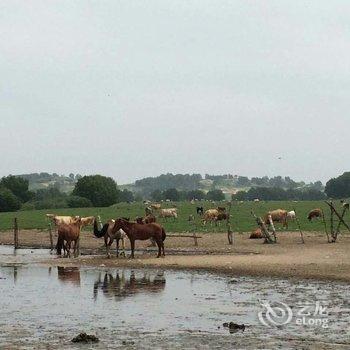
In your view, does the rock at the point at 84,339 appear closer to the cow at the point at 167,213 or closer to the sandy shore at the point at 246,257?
the sandy shore at the point at 246,257

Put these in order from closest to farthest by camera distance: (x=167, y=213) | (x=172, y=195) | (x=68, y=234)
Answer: (x=68, y=234), (x=167, y=213), (x=172, y=195)

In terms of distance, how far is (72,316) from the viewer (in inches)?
706

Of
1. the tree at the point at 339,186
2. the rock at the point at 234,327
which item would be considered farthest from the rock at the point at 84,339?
the tree at the point at 339,186

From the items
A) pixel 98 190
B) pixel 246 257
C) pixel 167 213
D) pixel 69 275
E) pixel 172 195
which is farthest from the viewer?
pixel 172 195

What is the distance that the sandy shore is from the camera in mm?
27359

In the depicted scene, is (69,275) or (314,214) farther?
(314,214)

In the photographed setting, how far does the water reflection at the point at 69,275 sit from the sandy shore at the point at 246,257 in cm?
170

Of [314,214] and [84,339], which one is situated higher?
[314,214]

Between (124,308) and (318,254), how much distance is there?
52.5 feet

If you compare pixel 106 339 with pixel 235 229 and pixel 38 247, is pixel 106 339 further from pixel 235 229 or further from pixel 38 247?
pixel 235 229

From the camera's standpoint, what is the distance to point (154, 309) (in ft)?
62.0

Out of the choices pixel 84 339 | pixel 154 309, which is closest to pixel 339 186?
pixel 154 309

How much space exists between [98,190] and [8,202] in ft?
43.5

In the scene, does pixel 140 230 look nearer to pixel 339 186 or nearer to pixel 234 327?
pixel 234 327
